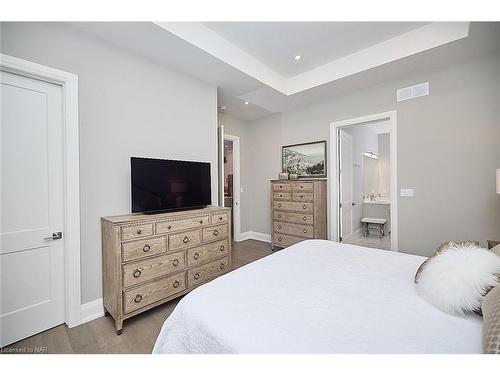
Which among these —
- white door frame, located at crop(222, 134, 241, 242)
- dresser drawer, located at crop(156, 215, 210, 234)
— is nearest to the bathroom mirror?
white door frame, located at crop(222, 134, 241, 242)

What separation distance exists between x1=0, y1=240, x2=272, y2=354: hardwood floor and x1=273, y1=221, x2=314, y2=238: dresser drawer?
2289 millimetres

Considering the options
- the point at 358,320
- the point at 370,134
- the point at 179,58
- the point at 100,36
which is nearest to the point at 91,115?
the point at 100,36

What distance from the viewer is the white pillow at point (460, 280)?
0.96 meters

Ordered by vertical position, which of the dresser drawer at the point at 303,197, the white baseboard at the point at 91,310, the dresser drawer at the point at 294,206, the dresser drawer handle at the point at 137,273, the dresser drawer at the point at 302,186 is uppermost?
the dresser drawer at the point at 302,186

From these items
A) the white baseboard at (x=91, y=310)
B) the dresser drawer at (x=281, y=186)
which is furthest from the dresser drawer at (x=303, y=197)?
the white baseboard at (x=91, y=310)

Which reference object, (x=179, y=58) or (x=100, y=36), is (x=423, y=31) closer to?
(x=179, y=58)

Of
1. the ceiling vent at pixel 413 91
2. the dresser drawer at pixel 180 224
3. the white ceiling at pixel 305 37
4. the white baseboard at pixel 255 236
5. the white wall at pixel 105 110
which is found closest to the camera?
the white wall at pixel 105 110

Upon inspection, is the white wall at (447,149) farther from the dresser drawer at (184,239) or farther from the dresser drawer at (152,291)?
the dresser drawer at (152,291)

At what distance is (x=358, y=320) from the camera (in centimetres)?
96

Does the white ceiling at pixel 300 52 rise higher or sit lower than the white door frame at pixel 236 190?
higher

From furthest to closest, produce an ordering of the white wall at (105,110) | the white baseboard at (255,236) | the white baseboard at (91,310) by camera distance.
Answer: the white baseboard at (255,236) → the white baseboard at (91,310) → the white wall at (105,110)

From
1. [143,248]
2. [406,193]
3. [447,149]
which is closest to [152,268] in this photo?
[143,248]

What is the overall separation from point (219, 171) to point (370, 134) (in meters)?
4.47

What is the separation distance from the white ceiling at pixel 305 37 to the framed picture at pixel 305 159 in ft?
4.51
